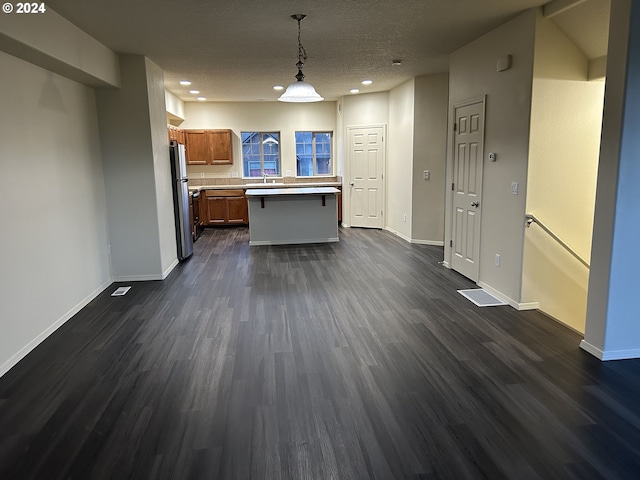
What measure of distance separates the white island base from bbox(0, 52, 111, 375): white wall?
2810 mm

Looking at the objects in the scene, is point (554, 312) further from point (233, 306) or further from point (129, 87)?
point (129, 87)

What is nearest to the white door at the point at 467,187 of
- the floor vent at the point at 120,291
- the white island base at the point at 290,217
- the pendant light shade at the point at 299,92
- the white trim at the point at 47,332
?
the pendant light shade at the point at 299,92

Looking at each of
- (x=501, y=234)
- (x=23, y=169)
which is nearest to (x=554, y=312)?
(x=501, y=234)

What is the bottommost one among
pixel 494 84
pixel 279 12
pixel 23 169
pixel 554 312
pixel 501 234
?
pixel 554 312

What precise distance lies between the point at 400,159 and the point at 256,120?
12.1 ft

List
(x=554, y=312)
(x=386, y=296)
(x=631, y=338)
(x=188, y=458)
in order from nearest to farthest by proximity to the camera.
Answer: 1. (x=188, y=458)
2. (x=631, y=338)
3. (x=554, y=312)
4. (x=386, y=296)

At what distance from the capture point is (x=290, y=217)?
7547 mm

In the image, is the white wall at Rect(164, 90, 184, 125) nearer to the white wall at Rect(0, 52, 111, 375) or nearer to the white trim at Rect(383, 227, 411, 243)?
the white wall at Rect(0, 52, 111, 375)

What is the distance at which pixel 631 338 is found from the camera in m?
3.15

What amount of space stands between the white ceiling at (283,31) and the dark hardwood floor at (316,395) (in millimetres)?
2670

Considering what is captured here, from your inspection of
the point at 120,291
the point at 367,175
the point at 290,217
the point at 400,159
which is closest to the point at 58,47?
the point at 120,291

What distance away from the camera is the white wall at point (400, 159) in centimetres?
739

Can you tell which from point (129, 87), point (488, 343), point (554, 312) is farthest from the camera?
point (129, 87)

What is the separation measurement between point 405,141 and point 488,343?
4.83 meters
